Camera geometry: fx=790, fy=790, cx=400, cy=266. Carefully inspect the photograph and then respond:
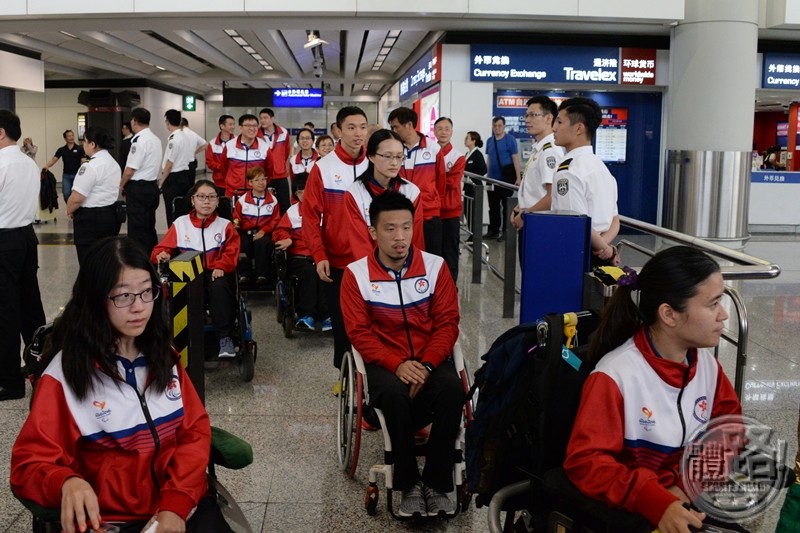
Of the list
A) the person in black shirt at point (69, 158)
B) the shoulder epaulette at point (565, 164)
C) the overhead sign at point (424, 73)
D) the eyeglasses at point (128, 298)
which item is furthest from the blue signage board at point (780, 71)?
the eyeglasses at point (128, 298)

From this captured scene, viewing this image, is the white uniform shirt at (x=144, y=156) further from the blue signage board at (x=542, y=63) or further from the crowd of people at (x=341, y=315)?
the blue signage board at (x=542, y=63)

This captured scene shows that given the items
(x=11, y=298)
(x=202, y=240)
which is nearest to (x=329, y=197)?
(x=202, y=240)

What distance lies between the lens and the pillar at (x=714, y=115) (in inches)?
422

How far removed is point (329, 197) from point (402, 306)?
152cm

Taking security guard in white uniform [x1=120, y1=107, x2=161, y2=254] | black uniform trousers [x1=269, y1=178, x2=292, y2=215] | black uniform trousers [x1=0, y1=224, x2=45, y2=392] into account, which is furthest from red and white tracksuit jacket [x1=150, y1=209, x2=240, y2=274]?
black uniform trousers [x1=269, y1=178, x2=292, y2=215]

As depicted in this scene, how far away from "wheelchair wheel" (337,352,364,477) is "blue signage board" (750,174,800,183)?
11482mm

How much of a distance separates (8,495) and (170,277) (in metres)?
1.17

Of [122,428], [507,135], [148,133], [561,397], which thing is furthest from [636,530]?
[507,135]

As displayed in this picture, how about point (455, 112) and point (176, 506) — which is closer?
point (176, 506)

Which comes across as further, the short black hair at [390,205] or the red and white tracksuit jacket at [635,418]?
the short black hair at [390,205]

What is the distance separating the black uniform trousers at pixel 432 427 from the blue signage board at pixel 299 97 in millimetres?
16827

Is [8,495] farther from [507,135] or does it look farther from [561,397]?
[507,135]

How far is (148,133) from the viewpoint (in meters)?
8.48

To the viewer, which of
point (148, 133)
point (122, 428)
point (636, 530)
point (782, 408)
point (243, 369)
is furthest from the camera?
point (148, 133)
